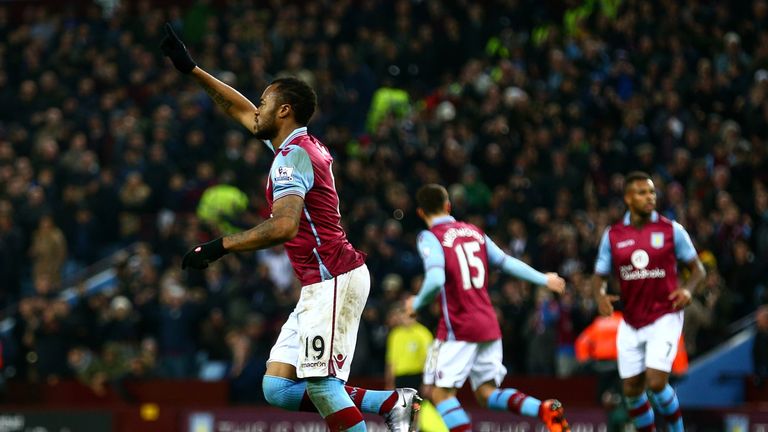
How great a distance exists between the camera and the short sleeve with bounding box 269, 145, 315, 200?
7.20 meters

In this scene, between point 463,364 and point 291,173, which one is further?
point 463,364

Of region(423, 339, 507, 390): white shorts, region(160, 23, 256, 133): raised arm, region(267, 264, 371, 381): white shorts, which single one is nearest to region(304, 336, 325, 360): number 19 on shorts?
region(267, 264, 371, 381): white shorts

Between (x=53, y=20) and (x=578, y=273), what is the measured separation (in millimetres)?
12981

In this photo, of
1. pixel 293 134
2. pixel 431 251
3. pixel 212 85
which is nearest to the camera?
pixel 293 134

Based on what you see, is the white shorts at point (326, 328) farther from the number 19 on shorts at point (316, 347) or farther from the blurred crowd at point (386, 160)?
the blurred crowd at point (386, 160)

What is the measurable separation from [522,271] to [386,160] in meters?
8.60

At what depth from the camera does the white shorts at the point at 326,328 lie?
7.50 m

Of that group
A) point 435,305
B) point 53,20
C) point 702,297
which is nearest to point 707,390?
point 702,297

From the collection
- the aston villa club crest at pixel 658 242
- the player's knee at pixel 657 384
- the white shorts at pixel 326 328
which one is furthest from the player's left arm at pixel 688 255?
the white shorts at pixel 326 328

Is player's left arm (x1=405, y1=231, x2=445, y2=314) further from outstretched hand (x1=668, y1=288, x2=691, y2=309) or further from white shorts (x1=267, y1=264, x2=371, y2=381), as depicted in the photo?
white shorts (x1=267, y1=264, x2=371, y2=381)

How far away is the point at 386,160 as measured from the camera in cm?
1859

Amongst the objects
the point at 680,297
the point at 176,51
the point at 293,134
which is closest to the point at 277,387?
the point at 293,134

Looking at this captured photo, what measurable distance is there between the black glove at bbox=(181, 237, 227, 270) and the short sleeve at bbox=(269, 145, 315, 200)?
1.75ft

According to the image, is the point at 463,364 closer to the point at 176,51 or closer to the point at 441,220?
the point at 441,220
